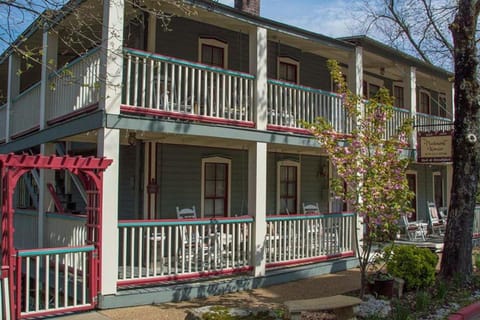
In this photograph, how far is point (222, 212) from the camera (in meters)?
13.1

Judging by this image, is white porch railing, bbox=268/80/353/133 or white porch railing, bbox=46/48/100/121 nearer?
white porch railing, bbox=46/48/100/121

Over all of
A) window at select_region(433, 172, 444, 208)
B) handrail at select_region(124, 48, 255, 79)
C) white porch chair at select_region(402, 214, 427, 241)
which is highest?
handrail at select_region(124, 48, 255, 79)

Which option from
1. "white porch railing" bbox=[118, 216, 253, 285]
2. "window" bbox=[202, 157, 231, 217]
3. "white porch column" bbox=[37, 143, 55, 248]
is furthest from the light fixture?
"window" bbox=[202, 157, 231, 217]

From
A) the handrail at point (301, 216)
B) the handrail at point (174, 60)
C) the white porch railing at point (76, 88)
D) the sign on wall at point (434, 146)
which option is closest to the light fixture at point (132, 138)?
the white porch railing at point (76, 88)

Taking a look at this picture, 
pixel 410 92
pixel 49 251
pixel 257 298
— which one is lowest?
pixel 257 298

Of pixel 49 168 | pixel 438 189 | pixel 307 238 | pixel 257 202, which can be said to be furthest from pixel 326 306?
pixel 438 189

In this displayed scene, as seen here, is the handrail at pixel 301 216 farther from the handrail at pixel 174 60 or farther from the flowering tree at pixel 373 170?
the handrail at pixel 174 60

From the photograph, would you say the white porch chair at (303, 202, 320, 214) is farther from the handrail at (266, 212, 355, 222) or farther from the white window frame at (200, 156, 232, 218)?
the white window frame at (200, 156, 232, 218)

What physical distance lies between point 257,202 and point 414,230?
8.00m

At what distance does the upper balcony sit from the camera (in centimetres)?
872

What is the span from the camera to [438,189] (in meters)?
22.2

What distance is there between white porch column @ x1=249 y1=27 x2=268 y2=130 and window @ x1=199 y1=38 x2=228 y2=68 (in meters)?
2.23

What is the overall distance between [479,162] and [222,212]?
6259 millimetres

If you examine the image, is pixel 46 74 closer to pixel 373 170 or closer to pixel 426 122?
pixel 373 170
